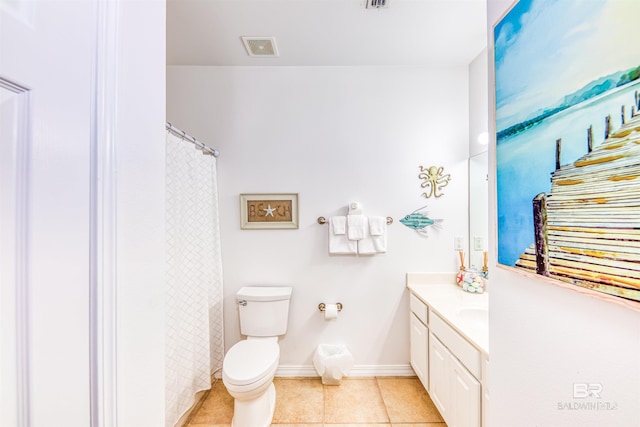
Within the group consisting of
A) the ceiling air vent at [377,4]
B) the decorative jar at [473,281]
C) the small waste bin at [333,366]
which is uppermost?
the ceiling air vent at [377,4]

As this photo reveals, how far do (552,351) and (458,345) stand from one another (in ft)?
2.49

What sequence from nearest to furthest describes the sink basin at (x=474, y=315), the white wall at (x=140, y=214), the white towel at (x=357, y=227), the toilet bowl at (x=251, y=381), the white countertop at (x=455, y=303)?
1. the white wall at (x=140, y=214)
2. the white countertop at (x=455, y=303)
3. the toilet bowl at (x=251, y=381)
4. the sink basin at (x=474, y=315)
5. the white towel at (x=357, y=227)

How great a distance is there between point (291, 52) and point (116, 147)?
1868 millimetres

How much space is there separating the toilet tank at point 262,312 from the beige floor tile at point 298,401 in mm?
399

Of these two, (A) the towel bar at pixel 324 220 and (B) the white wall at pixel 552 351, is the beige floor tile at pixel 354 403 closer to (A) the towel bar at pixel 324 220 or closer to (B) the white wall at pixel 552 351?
(B) the white wall at pixel 552 351

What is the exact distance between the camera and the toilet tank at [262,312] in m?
2.02

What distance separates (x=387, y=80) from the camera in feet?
7.11

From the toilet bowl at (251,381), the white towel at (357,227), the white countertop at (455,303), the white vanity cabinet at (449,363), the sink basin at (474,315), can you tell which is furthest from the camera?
the white towel at (357,227)

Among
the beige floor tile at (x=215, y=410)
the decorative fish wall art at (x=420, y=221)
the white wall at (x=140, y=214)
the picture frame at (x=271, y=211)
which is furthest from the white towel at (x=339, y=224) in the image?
the white wall at (x=140, y=214)

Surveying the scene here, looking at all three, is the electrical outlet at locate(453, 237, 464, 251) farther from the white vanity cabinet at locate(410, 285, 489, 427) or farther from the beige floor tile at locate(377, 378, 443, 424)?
the beige floor tile at locate(377, 378, 443, 424)

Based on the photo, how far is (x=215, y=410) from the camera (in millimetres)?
1799

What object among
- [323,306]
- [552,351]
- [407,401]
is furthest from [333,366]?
[552,351]

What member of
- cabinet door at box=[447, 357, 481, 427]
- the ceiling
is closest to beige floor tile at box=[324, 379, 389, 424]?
cabinet door at box=[447, 357, 481, 427]

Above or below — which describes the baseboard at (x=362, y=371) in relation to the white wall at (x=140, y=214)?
below
